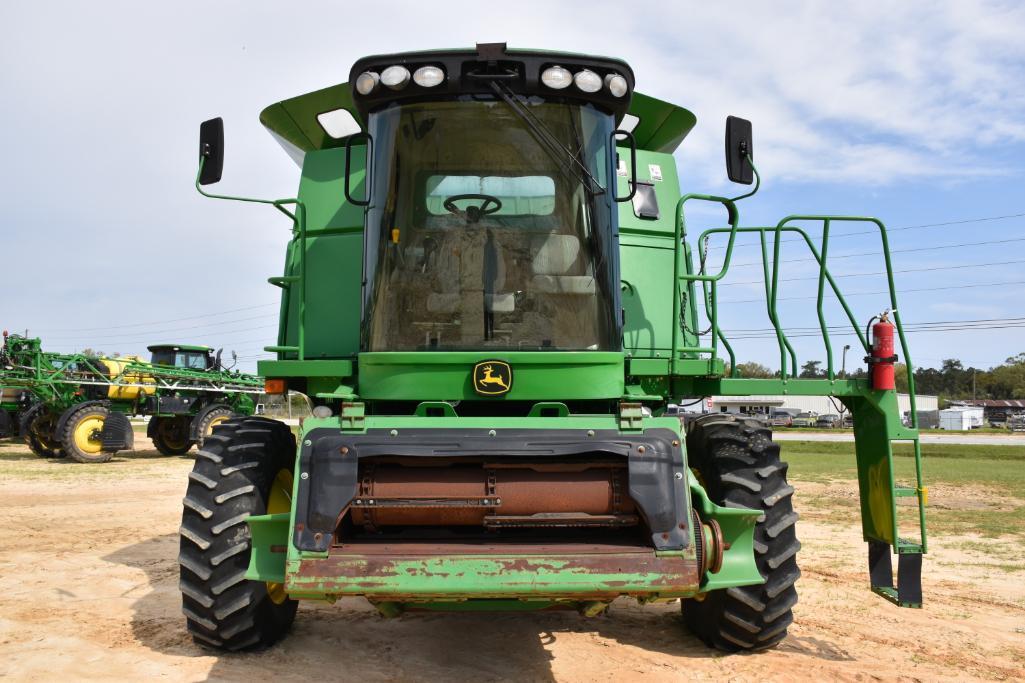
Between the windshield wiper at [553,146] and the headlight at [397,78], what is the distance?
0.47m

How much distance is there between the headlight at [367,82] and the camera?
4.70 m

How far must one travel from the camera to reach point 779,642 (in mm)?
5199

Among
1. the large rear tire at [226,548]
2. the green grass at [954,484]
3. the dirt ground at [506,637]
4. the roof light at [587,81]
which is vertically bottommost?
the dirt ground at [506,637]

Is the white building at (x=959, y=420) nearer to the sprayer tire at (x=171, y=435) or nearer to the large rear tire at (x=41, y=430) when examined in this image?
the sprayer tire at (x=171, y=435)

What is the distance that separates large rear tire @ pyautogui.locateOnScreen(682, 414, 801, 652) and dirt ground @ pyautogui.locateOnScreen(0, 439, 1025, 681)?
172mm

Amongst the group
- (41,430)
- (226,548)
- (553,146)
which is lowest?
(226,548)

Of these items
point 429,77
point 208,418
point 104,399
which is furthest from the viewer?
point 208,418

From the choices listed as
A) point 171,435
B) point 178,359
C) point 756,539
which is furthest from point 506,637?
point 178,359

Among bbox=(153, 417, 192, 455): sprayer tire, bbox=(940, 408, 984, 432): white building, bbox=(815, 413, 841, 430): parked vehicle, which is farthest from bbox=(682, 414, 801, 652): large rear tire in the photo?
bbox=(940, 408, 984, 432): white building

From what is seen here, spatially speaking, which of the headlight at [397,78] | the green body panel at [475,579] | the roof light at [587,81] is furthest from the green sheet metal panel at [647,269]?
the green body panel at [475,579]

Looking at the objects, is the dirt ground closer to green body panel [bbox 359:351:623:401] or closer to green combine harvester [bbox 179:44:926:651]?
green combine harvester [bbox 179:44:926:651]

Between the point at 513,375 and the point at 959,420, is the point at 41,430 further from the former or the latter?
the point at 959,420

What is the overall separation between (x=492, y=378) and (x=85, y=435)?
1936cm

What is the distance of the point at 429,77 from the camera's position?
4625 mm
